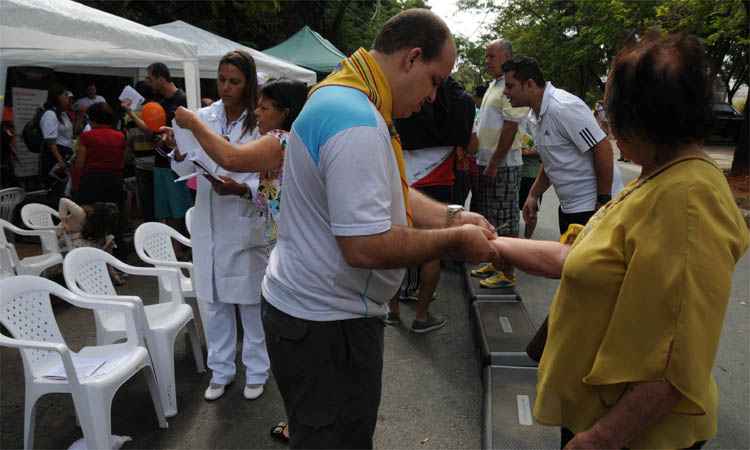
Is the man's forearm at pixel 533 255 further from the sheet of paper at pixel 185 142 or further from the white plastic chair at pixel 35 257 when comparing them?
the white plastic chair at pixel 35 257

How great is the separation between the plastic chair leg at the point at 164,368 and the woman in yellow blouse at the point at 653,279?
254cm

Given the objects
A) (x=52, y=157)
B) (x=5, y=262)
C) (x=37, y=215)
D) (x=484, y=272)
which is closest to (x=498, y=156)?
(x=484, y=272)

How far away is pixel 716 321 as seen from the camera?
1.21m

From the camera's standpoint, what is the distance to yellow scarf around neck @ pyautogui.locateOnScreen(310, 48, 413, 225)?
1.60 m

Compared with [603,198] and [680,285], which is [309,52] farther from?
[680,285]

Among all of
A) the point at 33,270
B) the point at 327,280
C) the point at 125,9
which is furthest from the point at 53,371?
the point at 125,9

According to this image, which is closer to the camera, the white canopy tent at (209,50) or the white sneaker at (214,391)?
the white sneaker at (214,391)

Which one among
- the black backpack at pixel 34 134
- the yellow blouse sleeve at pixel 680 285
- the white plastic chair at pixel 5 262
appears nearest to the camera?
the yellow blouse sleeve at pixel 680 285

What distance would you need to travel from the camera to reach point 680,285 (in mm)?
1187

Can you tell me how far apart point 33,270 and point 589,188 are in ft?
15.2

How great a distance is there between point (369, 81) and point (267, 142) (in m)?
1.22

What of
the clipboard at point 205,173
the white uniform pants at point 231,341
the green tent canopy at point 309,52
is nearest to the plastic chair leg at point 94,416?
the white uniform pants at point 231,341

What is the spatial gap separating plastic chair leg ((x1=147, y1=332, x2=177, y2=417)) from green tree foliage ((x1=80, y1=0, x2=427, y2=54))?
9.22 meters

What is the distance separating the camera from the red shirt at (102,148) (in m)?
6.07
